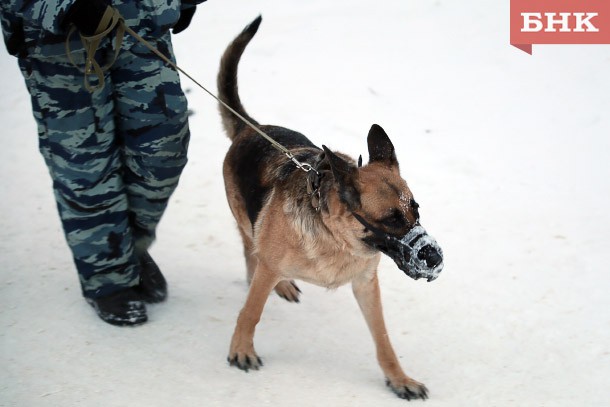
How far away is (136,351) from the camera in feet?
11.6

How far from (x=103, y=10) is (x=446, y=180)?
3221 mm

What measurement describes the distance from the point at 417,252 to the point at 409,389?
89 cm

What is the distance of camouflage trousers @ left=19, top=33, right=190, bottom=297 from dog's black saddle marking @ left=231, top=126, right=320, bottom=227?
336mm

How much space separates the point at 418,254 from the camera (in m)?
2.77

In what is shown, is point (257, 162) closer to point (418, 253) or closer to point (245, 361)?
point (245, 361)

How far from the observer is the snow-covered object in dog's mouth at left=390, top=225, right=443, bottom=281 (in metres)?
2.77

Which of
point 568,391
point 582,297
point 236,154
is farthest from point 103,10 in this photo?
point 582,297

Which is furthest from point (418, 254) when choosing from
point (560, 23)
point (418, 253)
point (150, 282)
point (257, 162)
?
point (560, 23)

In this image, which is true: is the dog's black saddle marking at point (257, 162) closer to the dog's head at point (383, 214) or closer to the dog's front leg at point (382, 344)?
the dog's head at point (383, 214)

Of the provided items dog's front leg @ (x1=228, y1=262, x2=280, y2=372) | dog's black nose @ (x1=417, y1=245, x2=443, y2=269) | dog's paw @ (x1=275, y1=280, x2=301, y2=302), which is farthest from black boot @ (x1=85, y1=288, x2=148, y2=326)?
dog's black nose @ (x1=417, y1=245, x2=443, y2=269)

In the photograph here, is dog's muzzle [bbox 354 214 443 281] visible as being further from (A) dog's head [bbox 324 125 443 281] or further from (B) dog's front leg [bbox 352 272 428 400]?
(B) dog's front leg [bbox 352 272 428 400]

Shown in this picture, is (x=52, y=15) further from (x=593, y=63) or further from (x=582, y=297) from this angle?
(x=593, y=63)

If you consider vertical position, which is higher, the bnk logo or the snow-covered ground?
the bnk logo

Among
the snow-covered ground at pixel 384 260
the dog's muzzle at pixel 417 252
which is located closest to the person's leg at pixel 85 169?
the snow-covered ground at pixel 384 260
